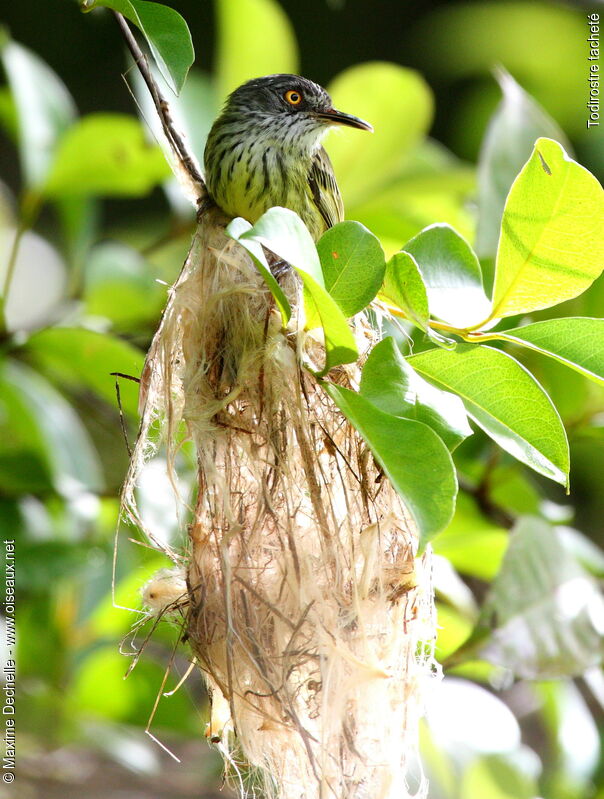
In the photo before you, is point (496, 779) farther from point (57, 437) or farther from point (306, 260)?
point (306, 260)

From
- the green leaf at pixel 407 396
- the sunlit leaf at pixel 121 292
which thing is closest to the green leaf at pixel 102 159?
the sunlit leaf at pixel 121 292

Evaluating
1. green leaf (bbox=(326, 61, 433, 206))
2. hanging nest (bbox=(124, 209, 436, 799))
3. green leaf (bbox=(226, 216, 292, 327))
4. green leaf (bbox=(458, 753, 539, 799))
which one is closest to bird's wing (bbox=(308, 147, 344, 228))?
green leaf (bbox=(326, 61, 433, 206))

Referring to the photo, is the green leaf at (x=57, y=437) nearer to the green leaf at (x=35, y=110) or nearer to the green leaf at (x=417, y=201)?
the green leaf at (x=35, y=110)

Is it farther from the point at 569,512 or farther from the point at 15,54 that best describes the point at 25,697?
the point at 15,54

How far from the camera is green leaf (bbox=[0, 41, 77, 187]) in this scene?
8.18ft

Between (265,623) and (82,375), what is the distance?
1.13 m

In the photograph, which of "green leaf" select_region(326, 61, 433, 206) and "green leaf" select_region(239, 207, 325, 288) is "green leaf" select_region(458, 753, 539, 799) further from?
"green leaf" select_region(239, 207, 325, 288)

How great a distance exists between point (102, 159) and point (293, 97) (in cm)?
53

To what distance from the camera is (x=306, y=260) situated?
1057 millimetres

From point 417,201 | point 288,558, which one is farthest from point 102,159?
point 288,558

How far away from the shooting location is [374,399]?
112 cm

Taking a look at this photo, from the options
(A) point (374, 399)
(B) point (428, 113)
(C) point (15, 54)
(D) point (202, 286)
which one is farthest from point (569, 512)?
(C) point (15, 54)

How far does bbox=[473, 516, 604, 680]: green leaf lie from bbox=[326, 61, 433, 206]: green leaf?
1.11 m

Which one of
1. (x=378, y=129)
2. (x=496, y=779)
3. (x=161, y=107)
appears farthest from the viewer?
(x=378, y=129)
